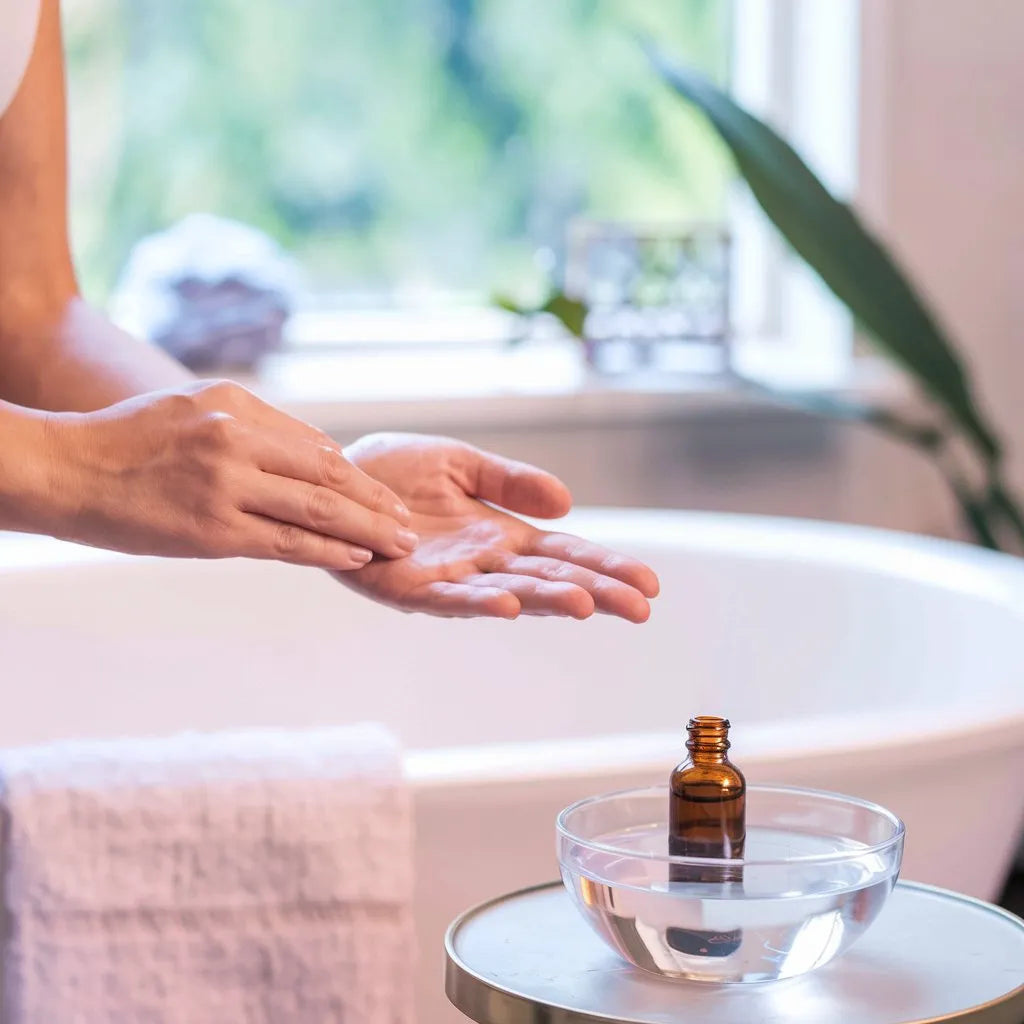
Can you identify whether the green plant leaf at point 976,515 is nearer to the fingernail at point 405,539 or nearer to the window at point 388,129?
the window at point 388,129

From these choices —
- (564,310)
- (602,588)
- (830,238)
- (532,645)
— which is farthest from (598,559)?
(564,310)

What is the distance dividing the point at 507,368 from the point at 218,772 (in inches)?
48.8

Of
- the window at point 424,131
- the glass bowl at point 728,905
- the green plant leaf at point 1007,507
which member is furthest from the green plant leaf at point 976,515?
the glass bowl at point 728,905

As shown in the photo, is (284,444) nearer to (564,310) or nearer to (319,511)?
(319,511)

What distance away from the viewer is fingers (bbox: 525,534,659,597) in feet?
2.76

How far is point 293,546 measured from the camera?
2.65 ft

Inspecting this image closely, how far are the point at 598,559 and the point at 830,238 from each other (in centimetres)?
93

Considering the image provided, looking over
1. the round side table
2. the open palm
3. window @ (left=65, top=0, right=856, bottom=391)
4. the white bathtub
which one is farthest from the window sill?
the round side table

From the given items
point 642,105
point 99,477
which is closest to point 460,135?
point 642,105

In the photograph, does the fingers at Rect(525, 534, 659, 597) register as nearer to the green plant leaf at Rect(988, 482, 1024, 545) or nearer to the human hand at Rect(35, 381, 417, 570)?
the human hand at Rect(35, 381, 417, 570)

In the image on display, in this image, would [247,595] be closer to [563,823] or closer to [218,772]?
[218,772]

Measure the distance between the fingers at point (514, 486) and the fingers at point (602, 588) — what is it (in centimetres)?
8

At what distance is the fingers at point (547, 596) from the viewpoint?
787 mm

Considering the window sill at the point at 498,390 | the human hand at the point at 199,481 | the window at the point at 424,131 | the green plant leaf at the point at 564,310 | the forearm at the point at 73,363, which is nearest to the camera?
the human hand at the point at 199,481
